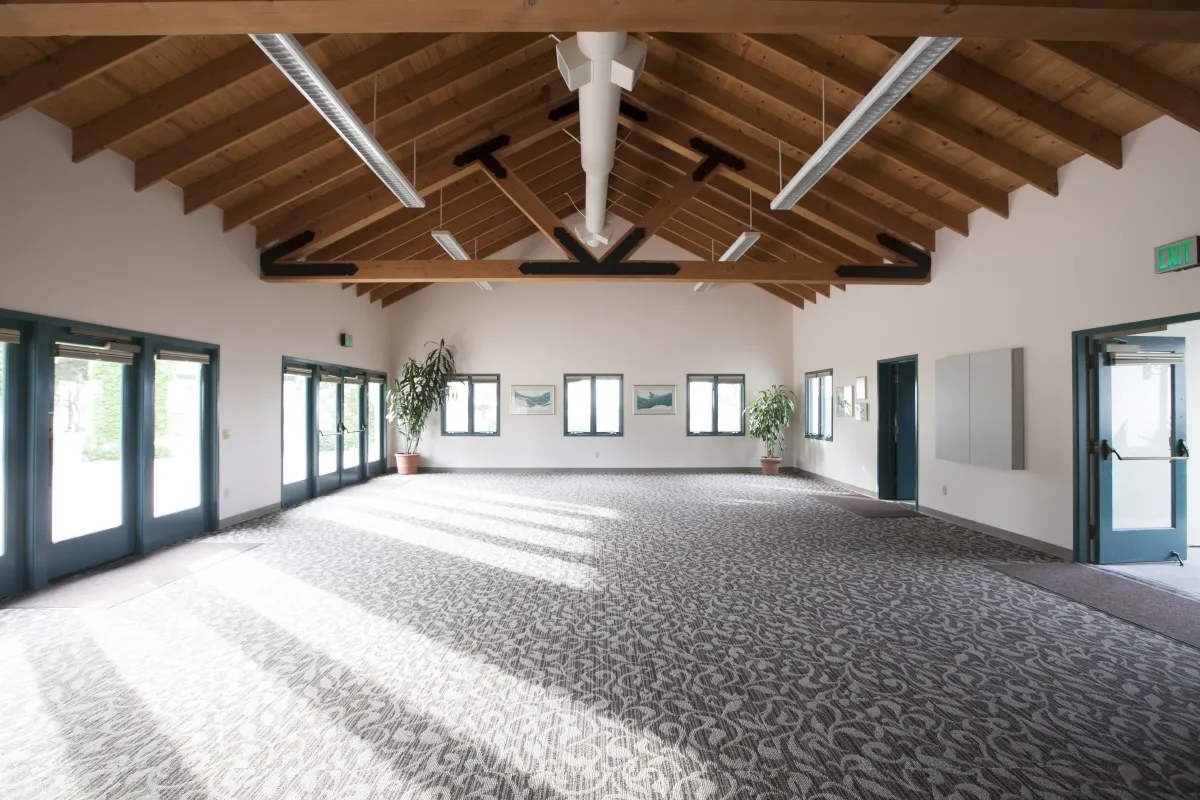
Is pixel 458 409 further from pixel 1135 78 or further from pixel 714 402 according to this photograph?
pixel 1135 78

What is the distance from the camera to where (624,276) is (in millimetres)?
7441

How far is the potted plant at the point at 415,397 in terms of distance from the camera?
10.8 meters

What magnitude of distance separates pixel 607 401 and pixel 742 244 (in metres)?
4.89

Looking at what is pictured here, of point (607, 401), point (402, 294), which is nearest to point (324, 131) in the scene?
point (402, 294)

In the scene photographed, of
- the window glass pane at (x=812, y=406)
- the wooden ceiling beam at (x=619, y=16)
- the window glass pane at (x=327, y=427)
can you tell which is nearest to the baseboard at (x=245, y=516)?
the window glass pane at (x=327, y=427)

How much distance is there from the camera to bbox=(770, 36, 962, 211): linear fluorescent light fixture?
10.9ft

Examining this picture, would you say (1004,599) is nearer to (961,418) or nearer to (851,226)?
(961,418)

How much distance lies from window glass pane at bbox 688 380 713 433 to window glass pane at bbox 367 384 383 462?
6.24 metres

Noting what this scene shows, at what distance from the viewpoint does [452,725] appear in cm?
244

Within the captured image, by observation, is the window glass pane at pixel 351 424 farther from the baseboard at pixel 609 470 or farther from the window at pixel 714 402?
the window at pixel 714 402

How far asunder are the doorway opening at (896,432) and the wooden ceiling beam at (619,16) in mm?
6018

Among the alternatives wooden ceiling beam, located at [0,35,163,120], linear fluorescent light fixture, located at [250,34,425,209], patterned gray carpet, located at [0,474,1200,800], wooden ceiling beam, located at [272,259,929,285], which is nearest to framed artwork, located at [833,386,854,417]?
wooden ceiling beam, located at [272,259,929,285]

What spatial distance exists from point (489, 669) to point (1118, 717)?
2980mm

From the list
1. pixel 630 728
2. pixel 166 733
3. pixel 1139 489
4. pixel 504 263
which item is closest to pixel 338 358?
pixel 504 263
